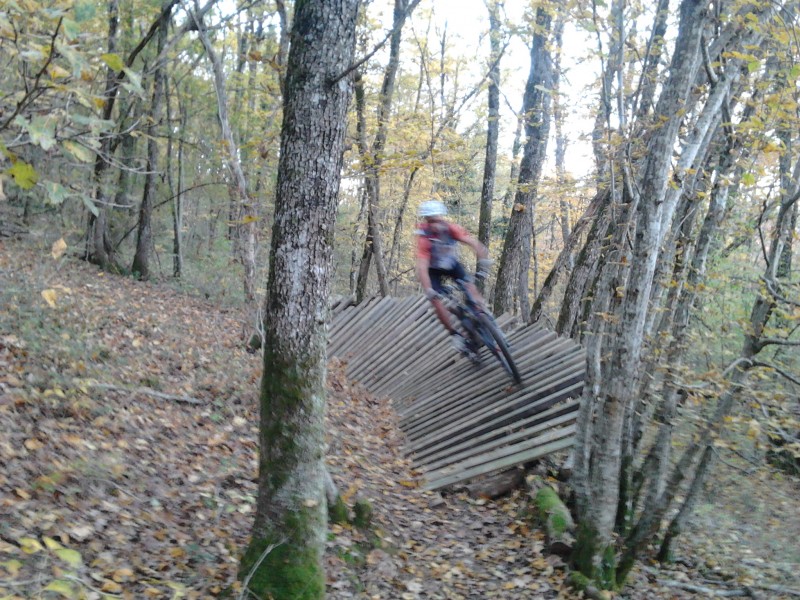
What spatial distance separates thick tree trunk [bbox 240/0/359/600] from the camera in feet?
11.9

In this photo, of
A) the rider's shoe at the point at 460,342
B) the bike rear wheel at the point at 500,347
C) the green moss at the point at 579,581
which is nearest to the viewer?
the green moss at the point at 579,581

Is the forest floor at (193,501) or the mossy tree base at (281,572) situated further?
the forest floor at (193,501)

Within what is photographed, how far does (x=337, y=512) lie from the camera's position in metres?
5.22

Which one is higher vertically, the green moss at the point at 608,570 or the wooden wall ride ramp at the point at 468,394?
the wooden wall ride ramp at the point at 468,394

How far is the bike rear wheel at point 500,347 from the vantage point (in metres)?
7.53

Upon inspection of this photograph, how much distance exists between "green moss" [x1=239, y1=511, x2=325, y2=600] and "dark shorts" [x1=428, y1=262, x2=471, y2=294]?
4.79 metres

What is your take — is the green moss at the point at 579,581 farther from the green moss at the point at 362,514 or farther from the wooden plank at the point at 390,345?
the wooden plank at the point at 390,345

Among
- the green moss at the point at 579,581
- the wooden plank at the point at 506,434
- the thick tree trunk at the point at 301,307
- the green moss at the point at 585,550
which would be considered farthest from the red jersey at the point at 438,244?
the thick tree trunk at the point at 301,307

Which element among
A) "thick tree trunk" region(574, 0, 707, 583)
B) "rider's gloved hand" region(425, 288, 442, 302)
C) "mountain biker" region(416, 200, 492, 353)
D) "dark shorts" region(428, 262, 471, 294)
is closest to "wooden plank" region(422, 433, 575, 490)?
"thick tree trunk" region(574, 0, 707, 583)

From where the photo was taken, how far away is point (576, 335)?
1144 cm

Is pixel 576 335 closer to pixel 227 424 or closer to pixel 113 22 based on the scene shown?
pixel 227 424

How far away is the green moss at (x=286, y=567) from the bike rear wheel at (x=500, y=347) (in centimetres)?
412

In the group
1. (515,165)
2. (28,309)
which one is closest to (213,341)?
(28,309)

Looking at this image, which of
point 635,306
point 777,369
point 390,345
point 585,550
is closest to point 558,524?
point 585,550
